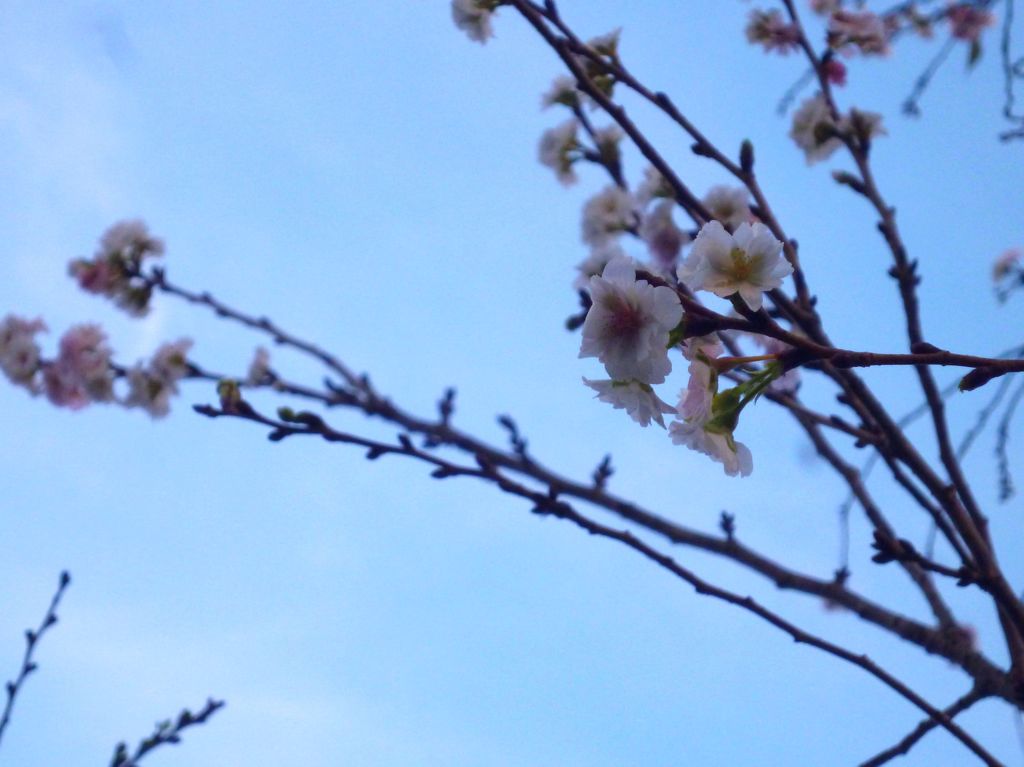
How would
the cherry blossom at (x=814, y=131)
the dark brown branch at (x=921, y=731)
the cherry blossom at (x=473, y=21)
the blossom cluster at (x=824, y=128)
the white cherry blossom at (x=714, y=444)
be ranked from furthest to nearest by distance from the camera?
1. the cherry blossom at (x=814, y=131)
2. the blossom cluster at (x=824, y=128)
3. the cherry blossom at (x=473, y=21)
4. the dark brown branch at (x=921, y=731)
5. the white cherry blossom at (x=714, y=444)

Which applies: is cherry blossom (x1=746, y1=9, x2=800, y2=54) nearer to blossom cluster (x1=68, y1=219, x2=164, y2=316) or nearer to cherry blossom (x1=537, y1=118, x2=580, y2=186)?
cherry blossom (x1=537, y1=118, x2=580, y2=186)

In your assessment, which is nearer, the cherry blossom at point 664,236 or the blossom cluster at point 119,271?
the cherry blossom at point 664,236

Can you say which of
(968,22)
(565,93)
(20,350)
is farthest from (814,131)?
(20,350)

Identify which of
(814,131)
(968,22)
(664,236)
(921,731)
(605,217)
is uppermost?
(968,22)

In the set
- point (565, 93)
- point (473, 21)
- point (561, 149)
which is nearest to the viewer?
point (473, 21)

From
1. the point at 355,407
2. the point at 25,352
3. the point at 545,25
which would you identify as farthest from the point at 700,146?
the point at 25,352

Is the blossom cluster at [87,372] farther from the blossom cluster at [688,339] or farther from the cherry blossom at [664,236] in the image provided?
the blossom cluster at [688,339]

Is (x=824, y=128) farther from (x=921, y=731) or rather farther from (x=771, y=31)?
(x=921, y=731)

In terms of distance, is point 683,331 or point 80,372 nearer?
point 683,331

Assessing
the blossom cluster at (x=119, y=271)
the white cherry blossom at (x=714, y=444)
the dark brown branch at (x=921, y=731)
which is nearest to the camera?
the white cherry blossom at (x=714, y=444)

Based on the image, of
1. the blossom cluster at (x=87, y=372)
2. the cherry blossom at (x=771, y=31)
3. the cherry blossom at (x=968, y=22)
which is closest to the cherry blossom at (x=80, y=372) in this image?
the blossom cluster at (x=87, y=372)

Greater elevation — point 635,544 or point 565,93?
point 565,93

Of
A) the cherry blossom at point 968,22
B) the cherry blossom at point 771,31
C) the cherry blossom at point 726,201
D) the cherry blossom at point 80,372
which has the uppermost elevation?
the cherry blossom at point 968,22

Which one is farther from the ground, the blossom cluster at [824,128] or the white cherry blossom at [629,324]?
the blossom cluster at [824,128]
